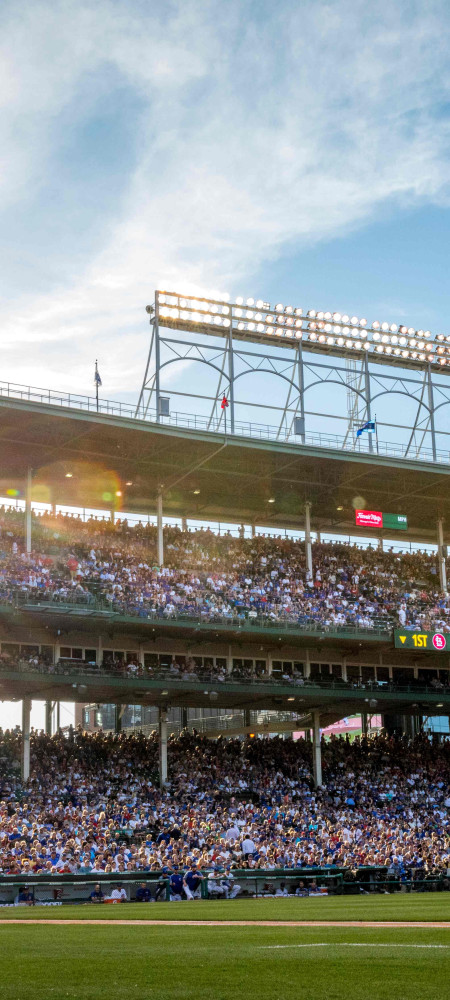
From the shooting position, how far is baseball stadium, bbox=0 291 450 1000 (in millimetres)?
26984

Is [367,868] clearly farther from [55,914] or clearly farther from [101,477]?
[101,477]

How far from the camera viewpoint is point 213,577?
43062 millimetres

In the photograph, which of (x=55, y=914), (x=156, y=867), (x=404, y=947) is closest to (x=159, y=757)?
(x=156, y=867)

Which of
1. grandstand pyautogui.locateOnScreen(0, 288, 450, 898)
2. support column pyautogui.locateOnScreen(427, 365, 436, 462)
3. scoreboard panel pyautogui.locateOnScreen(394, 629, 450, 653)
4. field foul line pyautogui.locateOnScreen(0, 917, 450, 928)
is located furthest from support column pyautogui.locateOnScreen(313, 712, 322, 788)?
field foul line pyautogui.locateOnScreen(0, 917, 450, 928)

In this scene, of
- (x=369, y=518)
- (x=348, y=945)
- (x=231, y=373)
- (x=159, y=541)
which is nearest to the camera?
(x=348, y=945)

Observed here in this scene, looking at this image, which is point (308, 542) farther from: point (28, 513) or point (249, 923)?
point (249, 923)

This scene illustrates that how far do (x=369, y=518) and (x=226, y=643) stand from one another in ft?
31.6

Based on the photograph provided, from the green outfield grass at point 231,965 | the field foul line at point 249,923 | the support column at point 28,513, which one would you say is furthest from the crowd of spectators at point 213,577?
the green outfield grass at point 231,965

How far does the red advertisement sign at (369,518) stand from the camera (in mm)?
47750

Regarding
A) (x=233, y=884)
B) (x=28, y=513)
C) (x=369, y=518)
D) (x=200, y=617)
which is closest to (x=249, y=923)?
(x=233, y=884)

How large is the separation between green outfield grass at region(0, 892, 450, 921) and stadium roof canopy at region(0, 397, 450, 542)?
70.1ft

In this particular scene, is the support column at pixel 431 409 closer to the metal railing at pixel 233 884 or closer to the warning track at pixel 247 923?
the metal railing at pixel 233 884

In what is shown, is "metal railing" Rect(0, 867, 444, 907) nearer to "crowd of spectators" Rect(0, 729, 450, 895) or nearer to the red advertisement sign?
"crowd of spectators" Rect(0, 729, 450, 895)

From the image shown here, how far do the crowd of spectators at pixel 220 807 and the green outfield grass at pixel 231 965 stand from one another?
41.9ft
